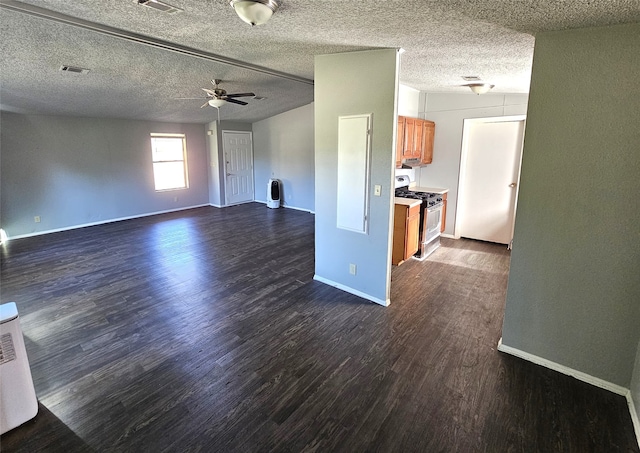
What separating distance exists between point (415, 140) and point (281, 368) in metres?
3.94

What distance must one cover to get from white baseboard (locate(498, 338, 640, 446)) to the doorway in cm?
318

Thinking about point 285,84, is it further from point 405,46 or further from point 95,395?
point 95,395

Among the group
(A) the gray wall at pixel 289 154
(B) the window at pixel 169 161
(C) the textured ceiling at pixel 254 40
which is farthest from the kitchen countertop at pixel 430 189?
(B) the window at pixel 169 161

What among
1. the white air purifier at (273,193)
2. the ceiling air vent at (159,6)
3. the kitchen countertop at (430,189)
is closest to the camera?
the ceiling air vent at (159,6)

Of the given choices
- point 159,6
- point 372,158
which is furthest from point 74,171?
point 372,158

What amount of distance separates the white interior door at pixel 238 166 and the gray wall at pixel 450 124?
5130 millimetres

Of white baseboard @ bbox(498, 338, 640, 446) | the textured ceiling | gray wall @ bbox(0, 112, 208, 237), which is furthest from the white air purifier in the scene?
white baseboard @ bbox(498, 338, 640, 446)

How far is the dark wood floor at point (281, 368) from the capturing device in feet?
6.20

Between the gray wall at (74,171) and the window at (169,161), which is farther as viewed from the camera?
the window at (169,161)

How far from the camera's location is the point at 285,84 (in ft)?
17.5

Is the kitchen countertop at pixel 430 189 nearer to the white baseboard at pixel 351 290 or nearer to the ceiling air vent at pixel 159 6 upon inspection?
the white baseboard at pixel 351 290

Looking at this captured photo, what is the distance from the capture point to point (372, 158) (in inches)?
129

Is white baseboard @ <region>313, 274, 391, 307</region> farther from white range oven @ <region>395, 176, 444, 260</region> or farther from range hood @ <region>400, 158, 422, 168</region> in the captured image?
range hood @ <region>400, 158, 422, 168</region>

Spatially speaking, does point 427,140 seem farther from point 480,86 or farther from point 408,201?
point 408,201
